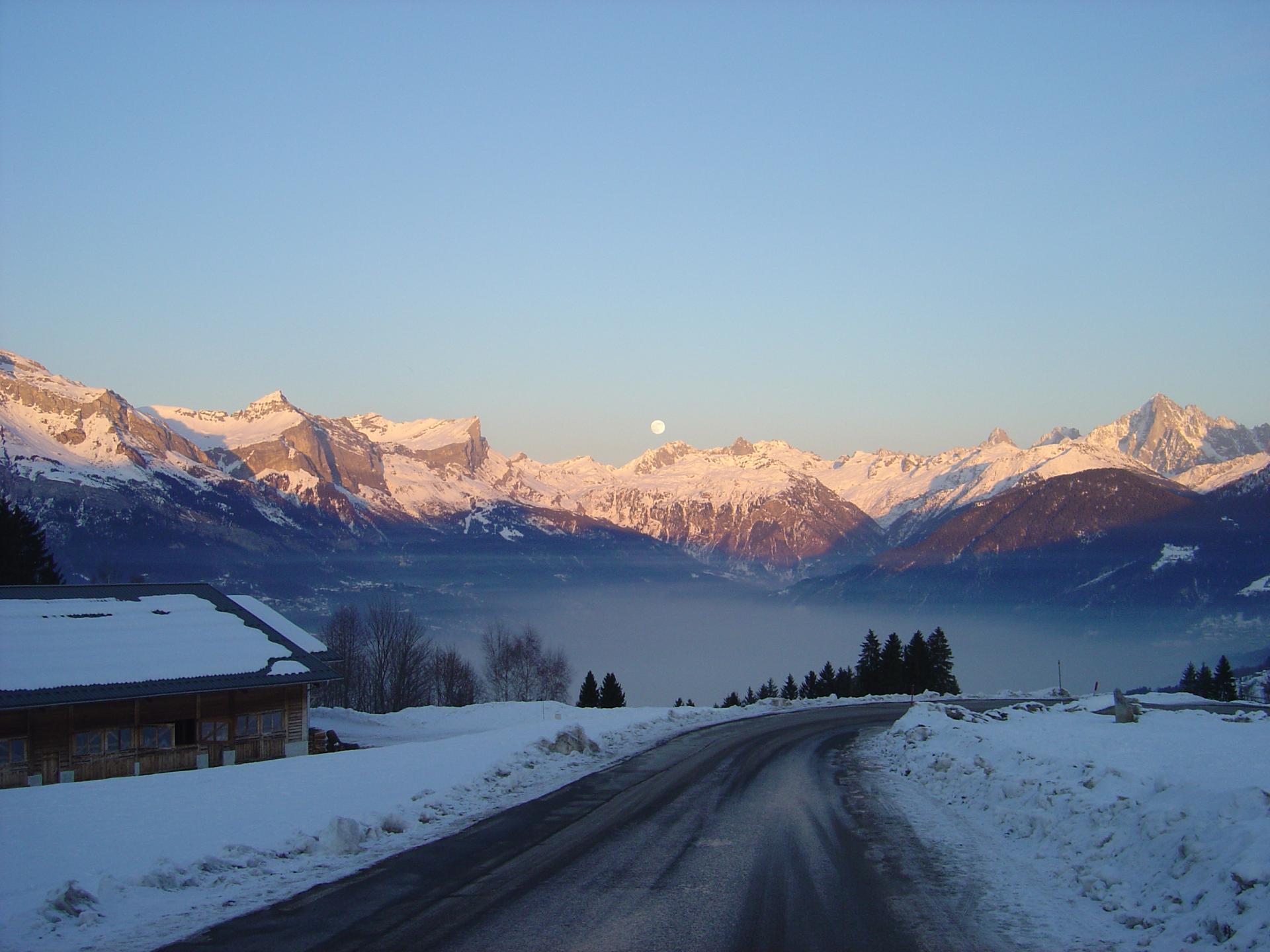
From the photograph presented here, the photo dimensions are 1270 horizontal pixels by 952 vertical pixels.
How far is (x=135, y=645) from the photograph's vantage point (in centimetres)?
3488

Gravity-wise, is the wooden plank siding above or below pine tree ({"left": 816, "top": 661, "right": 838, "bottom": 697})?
above

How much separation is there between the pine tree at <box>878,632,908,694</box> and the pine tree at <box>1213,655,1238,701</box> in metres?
29.7

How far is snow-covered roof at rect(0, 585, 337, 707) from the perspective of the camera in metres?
31.3

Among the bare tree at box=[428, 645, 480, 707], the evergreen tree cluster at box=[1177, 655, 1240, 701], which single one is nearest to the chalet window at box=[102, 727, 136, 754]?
the bare tree at box=[428, 645, 480, 707]

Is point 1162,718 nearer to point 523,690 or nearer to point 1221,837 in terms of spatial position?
point 1221,837

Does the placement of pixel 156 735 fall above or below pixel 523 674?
above

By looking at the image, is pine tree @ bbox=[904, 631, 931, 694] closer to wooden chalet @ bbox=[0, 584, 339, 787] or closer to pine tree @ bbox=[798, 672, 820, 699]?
pine tree @ bbox=[798, 672, 820, 699]

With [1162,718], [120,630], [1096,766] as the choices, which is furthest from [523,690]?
[1096,766]

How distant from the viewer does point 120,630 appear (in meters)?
35.9

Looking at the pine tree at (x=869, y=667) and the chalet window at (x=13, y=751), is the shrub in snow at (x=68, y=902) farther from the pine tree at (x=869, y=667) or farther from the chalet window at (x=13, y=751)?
the pine tree at (x=869, y=667)

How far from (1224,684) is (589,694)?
6417 cm

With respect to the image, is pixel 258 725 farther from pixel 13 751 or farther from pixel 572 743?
pixel 572 743

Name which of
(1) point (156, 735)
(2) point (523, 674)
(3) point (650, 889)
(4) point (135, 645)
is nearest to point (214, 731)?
(1) point (156, 735)

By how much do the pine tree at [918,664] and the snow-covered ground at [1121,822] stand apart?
81.5 m
